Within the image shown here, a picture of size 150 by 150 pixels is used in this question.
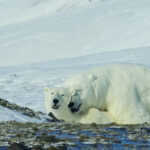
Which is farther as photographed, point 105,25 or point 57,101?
point 105,25

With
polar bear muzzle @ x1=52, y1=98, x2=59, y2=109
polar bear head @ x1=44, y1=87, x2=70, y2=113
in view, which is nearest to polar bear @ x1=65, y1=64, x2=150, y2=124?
polar bear head @ x1=44, y1=87, x2=70, y2=113

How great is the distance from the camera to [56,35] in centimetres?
3544

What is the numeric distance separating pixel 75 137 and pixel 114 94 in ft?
Result: 5.63

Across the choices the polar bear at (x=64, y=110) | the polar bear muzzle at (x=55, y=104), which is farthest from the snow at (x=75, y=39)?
the polar bear muzzle at (x=55, y=104)

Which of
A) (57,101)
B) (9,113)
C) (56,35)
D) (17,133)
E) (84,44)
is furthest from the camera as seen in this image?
(56,35)

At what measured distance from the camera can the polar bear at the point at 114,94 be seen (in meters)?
6.29

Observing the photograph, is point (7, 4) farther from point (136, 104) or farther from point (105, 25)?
point (136, 104)

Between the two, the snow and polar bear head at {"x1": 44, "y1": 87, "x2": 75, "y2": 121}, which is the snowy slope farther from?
polar bear head at {"x1": 44, "y1": 87, "x2": 75, "y2": 121}

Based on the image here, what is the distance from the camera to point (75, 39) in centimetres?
3459

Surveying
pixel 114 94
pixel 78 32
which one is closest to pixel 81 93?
pixel 114 94

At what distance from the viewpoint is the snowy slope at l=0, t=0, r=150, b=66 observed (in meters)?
31.2

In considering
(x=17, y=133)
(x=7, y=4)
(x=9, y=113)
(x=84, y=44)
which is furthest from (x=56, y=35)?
(x=17, y=133)

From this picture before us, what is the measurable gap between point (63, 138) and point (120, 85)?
6.17 feet

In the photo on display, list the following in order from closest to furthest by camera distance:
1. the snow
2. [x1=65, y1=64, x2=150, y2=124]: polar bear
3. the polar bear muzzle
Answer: the polar bear muzzle
[x1=65, y1=64, x2=150, y2=124]: polar bear
the snow
